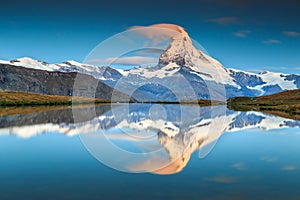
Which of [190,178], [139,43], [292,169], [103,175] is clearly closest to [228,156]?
[292,169]

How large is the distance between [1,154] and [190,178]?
612 inches

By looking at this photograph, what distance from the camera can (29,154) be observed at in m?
27.9

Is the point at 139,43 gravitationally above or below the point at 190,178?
above

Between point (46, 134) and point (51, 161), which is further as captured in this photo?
point (46, 134)

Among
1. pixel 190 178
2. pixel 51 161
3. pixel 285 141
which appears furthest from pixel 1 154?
pixel 285 141

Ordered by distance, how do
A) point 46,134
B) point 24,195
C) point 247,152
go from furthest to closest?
point 46,134
point 247,152
point 24,195

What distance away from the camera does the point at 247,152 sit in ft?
100

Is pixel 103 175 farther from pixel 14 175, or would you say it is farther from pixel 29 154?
pixel 29 154

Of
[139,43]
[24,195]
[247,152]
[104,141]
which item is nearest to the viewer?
[24,195]

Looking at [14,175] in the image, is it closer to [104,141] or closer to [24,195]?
[24,195]

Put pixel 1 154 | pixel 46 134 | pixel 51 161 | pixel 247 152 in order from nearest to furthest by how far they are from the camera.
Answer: pixel 51 161 < pixel 1 154 < pixel 247 152 < pixel 46 134

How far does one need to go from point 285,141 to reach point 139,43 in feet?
179

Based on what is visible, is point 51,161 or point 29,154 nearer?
point 51,161

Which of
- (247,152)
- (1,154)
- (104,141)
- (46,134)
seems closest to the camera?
(1,154)
